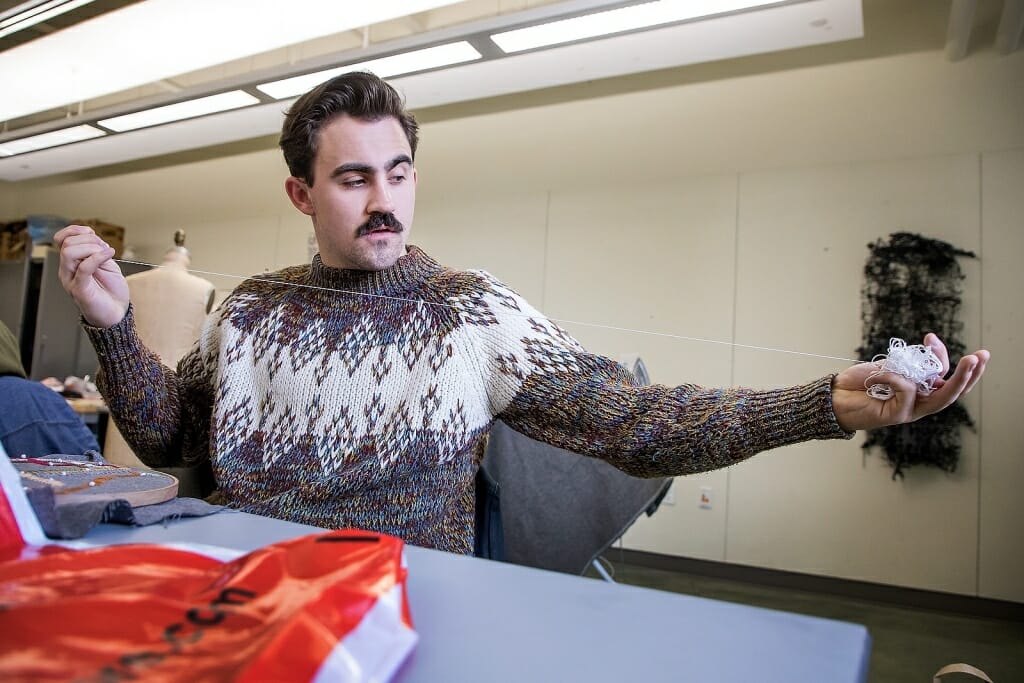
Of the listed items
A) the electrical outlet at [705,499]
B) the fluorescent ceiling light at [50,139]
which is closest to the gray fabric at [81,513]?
the electrical outlet at [705,499]

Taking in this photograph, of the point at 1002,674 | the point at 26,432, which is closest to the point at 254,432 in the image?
the point at 26,432

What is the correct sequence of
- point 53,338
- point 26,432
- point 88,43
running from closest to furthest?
point 26,432 < point 88,43 < point 53,338

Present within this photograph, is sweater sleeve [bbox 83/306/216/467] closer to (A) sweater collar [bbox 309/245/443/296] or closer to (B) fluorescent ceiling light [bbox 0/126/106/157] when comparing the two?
(A) sweater collar [bbox 309/245/443/296]

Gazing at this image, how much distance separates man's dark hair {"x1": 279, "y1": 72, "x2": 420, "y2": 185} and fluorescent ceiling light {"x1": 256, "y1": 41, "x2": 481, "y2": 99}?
186 centimetres

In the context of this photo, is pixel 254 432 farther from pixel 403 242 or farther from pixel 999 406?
pixel 999 406

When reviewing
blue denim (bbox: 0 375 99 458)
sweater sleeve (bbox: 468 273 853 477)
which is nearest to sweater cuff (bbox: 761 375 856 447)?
sweater sleeve (bbox: 468 273 853 477)

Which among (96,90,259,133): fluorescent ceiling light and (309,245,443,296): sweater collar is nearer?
(309,245,443,296): sweater collar

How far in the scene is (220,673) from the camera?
0.26 meters

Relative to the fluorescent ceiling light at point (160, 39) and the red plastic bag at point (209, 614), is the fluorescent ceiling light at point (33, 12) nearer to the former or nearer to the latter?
the fluorescent ceiling light at point (160, 39)

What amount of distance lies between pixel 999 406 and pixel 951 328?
15.5 inches

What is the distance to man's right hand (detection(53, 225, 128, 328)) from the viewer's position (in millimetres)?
787

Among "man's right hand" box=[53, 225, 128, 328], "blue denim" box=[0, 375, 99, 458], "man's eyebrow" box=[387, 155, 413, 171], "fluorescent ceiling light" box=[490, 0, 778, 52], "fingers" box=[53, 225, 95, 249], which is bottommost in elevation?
"blue denim" box=[0, 375, 99, 458]

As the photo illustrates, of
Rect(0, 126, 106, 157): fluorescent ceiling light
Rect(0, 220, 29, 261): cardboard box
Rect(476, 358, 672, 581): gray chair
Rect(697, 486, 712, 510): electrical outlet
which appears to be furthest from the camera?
Rect(0, 126, 106, 157): fluorescent ceiling light

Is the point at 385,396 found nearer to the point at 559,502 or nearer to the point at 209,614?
the point at 209,614
